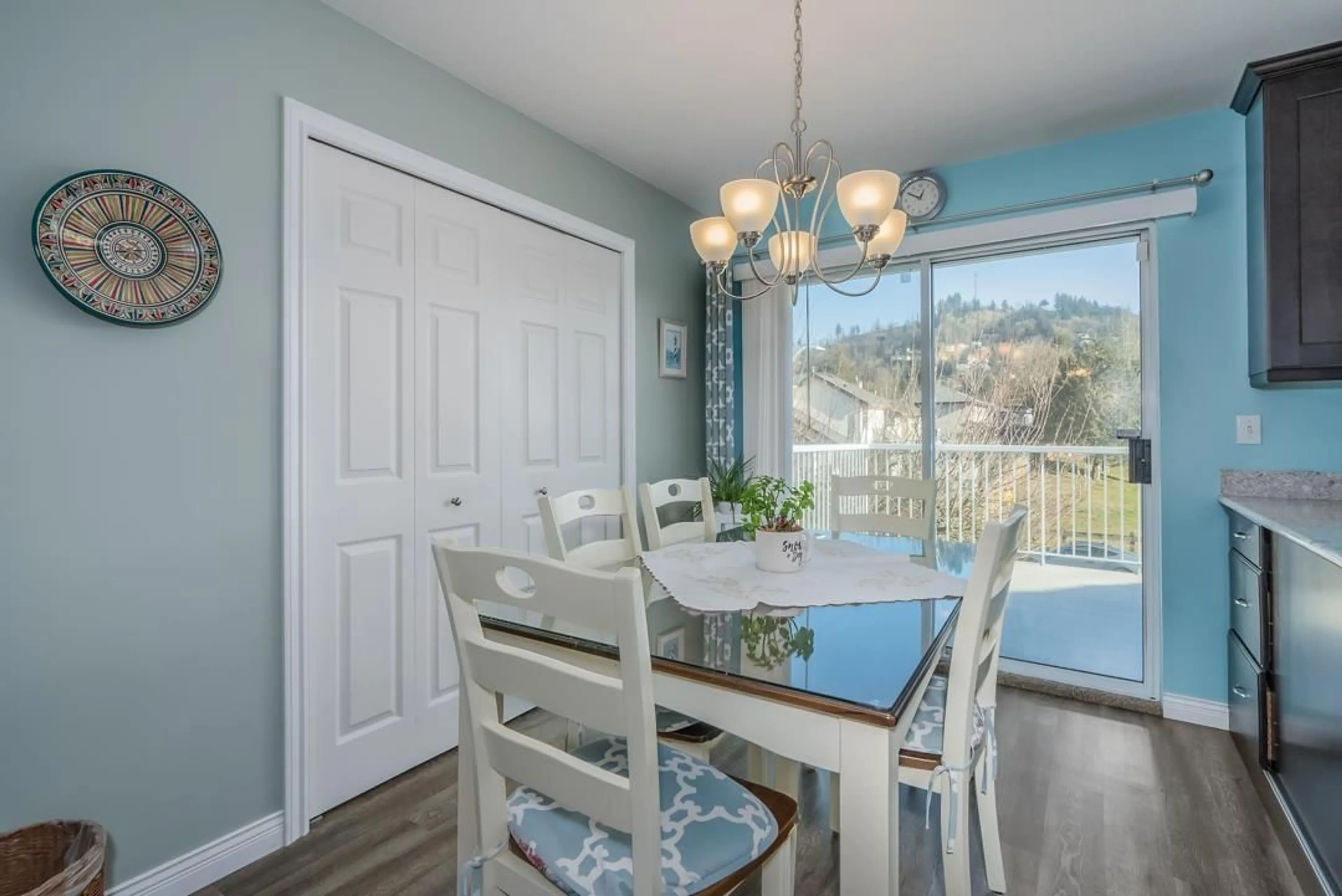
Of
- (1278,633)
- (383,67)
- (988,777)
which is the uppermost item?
(383,67)

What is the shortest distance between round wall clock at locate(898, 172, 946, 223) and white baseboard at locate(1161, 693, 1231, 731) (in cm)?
235

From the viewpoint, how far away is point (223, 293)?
169cm

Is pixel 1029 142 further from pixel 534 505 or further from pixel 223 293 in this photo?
pixel 223 293

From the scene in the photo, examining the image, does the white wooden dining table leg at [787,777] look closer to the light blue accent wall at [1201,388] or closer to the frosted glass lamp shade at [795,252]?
the frosted glass lamp shade at [795,252]

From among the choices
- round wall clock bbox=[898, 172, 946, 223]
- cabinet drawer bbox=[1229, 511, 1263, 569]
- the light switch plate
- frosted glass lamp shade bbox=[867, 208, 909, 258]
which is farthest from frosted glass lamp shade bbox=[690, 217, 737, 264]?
the light switch plate

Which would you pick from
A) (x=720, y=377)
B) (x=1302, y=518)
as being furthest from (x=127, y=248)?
(x=1302, y=518)

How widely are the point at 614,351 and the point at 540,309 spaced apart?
0.52 m

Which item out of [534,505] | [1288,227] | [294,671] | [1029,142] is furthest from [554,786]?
[1029,142]

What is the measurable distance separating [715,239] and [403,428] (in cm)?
123

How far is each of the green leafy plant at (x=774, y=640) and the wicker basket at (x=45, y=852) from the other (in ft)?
4.47

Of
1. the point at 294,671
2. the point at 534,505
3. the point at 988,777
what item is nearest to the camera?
the point at 988,777

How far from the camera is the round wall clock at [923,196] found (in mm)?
3047

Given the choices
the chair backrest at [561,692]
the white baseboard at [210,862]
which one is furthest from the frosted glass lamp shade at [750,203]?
the white baseboard at [210,862]

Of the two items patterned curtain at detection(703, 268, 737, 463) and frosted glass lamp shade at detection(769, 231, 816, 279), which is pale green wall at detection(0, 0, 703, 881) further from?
patterned curtain at detection(703, 268, 737, 463)
